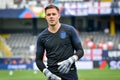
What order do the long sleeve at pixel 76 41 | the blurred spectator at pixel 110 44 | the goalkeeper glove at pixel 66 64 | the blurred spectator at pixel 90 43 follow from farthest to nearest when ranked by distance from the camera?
the blurred spectator at pixel 110 44 < the blurred spectator at pixel 90 43 < the long sleeve at pixel 76 41 < the goalkeeper glove at pixel 66 64

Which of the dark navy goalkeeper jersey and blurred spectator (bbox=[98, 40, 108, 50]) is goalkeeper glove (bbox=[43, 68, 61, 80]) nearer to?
the dark navy goalkeeper jersey

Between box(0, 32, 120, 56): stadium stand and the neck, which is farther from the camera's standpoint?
box(0, 32, 120, 56): stadium stand

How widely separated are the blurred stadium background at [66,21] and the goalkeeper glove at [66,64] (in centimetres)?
2727

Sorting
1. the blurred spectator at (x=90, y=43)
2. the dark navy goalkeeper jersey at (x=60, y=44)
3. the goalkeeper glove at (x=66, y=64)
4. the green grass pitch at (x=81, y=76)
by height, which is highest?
the dark navy goalkeeper jersey at (x=60, y=44)

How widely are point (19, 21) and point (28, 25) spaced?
1239mm

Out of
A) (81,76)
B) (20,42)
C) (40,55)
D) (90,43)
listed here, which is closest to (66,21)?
(20,42)

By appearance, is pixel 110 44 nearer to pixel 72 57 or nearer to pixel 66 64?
pixel 72 57

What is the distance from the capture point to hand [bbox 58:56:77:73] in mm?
6953

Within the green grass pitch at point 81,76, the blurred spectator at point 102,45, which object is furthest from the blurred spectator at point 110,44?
the green grass pitch at point 81,76

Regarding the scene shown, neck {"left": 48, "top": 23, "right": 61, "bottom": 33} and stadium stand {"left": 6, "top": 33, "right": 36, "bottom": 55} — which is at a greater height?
neck {"left": 48, "top": 23, "right": 61, "bottom": 33}

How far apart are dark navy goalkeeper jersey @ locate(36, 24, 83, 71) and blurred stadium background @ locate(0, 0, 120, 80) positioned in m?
27.1

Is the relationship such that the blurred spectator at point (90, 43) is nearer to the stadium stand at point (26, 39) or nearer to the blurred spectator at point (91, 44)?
the blurred spectator at point (91, 44)

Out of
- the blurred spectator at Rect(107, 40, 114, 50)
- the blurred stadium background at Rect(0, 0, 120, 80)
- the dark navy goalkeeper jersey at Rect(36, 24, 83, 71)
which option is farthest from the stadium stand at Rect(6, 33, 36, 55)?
the dark navy goalkeeper jersey at Rect(36, 24, 83, 71)

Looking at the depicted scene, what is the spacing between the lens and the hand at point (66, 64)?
22.8 ft
